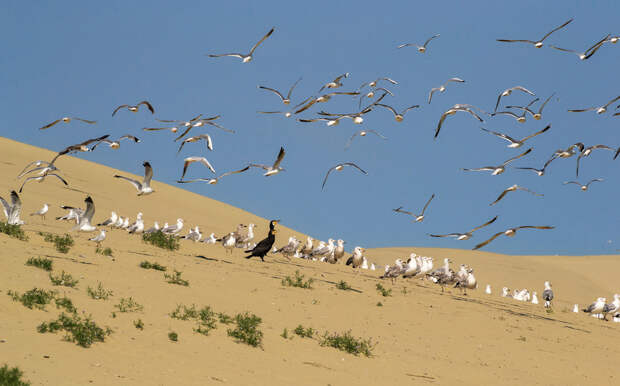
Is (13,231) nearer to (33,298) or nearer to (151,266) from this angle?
(151,266)

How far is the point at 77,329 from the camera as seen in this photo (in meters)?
9.87

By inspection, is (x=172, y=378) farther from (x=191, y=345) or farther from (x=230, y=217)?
(x=230, y=217)

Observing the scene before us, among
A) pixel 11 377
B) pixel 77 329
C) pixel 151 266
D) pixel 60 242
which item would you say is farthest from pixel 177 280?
pixel 11 377

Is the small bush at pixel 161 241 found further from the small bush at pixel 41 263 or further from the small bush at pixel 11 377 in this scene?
the small bush at pixel 11 377

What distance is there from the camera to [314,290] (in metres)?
19.0

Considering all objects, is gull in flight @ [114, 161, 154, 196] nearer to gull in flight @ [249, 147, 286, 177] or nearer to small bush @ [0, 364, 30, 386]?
gull in flight @ [249, 147, 286, 177]

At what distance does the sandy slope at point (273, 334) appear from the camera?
952 cm

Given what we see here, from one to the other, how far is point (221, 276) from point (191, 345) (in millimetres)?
7718

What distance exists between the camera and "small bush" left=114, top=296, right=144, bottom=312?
476 inches

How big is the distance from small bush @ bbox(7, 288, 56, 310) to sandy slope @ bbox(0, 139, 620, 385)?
128 mm

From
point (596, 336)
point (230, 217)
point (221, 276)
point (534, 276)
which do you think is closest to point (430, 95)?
point (221, 276)

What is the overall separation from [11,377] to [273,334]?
6.22 metres

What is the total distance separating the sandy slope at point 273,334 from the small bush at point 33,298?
0.13 m

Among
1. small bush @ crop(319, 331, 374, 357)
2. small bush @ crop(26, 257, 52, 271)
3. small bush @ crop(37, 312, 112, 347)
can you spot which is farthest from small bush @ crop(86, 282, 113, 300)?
small bush @ crop(319, 331, 374, 357)
